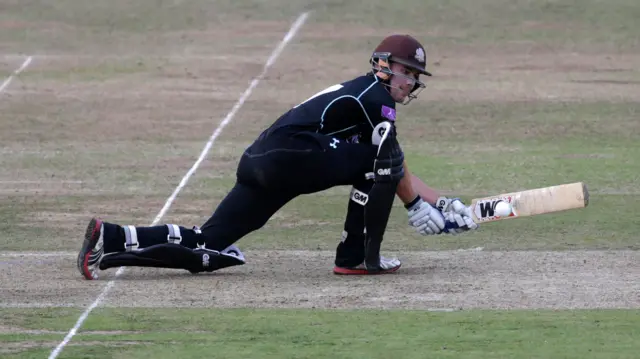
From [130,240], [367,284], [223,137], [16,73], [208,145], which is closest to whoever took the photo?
[367,284]

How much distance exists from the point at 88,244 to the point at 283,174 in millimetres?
1334

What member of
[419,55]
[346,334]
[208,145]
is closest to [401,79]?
[419,55]

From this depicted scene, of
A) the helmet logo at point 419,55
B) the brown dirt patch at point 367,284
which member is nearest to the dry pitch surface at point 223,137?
the brown dirt patch at point 367,284

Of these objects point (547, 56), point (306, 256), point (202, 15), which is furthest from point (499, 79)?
point (306, 256)

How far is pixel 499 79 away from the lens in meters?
18.9

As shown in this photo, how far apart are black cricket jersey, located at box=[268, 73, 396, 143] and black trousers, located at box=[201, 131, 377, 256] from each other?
3.5 inches

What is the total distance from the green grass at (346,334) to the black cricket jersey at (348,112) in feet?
4.75

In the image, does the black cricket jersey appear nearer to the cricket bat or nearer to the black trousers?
the black trousers

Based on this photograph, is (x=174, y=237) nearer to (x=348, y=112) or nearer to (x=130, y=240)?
(x=130, y=240)

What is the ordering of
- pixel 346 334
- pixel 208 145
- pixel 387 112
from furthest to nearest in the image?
1. pixel 208 145
2. pixel 387 112
3. pixel 346 334

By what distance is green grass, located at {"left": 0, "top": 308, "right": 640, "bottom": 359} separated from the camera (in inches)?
275

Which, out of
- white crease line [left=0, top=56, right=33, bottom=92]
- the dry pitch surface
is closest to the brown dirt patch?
the dry pitch surface

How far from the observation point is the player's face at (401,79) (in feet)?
29.6

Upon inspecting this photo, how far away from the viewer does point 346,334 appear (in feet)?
24.2
